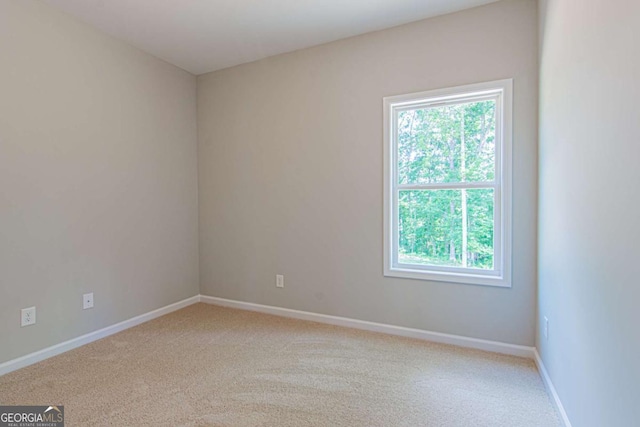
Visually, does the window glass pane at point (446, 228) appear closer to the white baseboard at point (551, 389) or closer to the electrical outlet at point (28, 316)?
the white baseboard at point (551, 389)

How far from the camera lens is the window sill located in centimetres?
258

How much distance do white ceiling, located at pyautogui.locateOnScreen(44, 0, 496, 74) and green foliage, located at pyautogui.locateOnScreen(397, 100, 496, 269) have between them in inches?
32.4

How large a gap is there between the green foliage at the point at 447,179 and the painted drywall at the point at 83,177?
2506 mm

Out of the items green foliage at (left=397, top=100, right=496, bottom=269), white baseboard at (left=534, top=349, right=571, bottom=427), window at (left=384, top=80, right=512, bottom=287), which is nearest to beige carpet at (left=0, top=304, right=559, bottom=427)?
white baseboard at (left=534, top=349, right=571, bottom=427)

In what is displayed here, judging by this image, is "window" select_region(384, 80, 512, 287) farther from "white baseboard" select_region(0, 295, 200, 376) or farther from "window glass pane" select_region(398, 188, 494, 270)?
"white baseboard" select_region(0, 295, 200, 376)

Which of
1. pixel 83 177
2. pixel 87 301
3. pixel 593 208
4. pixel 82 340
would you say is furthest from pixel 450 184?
pixel 82 340

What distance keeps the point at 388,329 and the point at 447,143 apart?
5.69ft

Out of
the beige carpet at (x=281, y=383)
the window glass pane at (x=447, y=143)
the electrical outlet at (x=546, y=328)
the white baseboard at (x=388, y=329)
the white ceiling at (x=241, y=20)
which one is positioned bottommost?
the beige carpet at (x=281, y=383)

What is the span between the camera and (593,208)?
4.62 feet

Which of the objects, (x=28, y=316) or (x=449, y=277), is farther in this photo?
(x=449, y=277)

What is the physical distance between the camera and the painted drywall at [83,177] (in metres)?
2.34

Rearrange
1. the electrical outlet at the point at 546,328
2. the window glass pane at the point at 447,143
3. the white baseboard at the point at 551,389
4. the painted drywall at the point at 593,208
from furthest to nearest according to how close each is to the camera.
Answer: the window glass pane at the point at 447,143, the electrical outlet at the point at 546,328, the white baseboard at the point at 551,389, the painted drywall at the point at 593,208

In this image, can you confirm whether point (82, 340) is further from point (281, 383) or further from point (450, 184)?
point (450, 184)

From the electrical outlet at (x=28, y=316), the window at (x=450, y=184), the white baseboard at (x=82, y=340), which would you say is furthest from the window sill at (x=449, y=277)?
the electrical outlet at (x=28, y=316)
